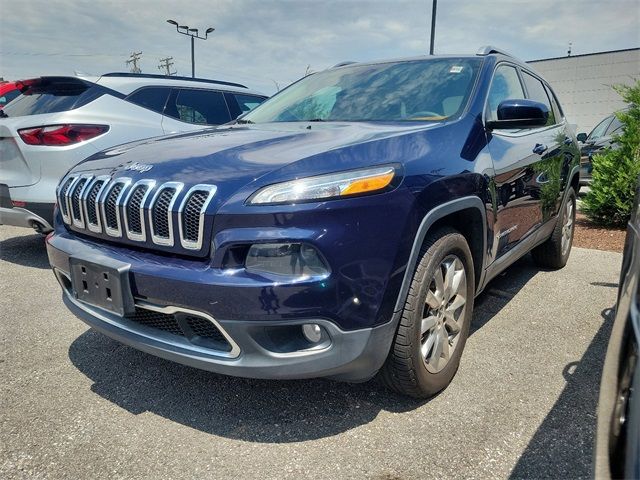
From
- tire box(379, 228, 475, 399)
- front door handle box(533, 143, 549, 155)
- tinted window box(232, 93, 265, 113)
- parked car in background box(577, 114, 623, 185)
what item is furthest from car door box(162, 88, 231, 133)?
parked car in background box(577, 114, 623, 185)

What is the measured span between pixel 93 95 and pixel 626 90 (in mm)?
6285

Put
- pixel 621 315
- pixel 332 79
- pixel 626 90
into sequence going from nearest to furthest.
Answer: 1. pixel 621 315
2. pixel 332 79
3. pixel 626 90

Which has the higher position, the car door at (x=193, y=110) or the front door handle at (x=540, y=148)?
the car door at (x=193, y=110)

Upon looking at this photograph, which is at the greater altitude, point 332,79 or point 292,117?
point 332,79

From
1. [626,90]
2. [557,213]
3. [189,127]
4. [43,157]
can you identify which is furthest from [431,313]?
[626,90]

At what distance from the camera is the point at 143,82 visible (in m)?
5.00

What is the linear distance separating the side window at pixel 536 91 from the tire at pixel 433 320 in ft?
6.15

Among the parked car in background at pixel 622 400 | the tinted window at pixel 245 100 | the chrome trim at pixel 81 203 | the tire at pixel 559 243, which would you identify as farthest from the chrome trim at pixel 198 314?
the tinted window at pixel 245 100

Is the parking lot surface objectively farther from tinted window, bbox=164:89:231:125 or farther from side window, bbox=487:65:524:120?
tinted window, bbox=164:89:231:125

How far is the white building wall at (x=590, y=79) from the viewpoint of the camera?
21.3m

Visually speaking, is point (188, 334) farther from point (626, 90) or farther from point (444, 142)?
point (626, 90)

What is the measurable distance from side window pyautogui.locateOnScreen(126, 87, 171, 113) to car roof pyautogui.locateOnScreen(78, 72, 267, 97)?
0.05m

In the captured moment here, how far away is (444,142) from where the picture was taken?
2.33 meters

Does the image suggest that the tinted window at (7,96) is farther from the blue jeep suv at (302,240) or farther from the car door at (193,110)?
the blue jeep suv at (302,240)
